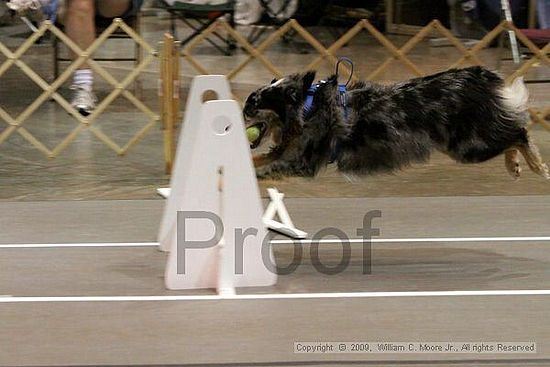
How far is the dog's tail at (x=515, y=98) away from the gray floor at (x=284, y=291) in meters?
0.65

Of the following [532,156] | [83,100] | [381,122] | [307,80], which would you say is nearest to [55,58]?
[83,100]

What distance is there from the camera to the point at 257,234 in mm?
3859

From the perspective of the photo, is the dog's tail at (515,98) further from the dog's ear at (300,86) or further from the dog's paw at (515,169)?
the dog's ear at (300,86)

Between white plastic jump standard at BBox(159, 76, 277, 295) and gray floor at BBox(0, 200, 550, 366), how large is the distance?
10 centimetres

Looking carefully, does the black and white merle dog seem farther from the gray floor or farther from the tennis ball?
the gray floor

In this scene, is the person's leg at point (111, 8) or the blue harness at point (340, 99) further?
the person's leg at point (111, 8)

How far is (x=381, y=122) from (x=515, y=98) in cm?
71

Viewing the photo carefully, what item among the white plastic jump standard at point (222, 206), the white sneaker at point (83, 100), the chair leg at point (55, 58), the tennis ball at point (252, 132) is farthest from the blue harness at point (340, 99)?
the chair leg at point (55, 58)

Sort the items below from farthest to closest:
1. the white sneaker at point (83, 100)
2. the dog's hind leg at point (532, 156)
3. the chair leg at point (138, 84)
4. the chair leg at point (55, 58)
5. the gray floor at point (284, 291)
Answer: the chair leg at point (138, 84) → the chair leg at point (55, 58) → the white sneaker at point (83, 100) → the dog's hind leg at point (532, 156) → the gray floor at point (284, 291)

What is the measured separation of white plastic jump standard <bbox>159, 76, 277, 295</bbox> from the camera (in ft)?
12.4

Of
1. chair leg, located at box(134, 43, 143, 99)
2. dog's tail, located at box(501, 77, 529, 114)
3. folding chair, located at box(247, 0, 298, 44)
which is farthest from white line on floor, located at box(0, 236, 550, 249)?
folding chair, located at box(247, 0, 298, 44)

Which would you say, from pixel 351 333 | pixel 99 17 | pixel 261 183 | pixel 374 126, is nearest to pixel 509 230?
pixel 374 126

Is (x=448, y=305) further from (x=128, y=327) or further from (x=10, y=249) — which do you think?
(x=10, y=249)

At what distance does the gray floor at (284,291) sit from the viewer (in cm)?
319
